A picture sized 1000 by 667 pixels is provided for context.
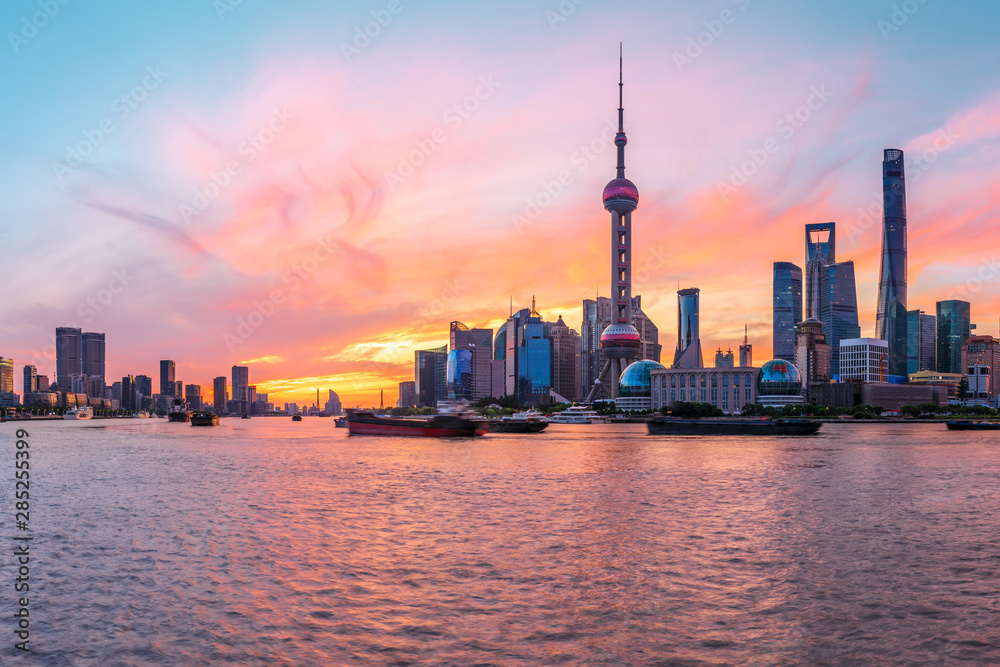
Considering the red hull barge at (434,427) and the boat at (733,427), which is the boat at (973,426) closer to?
the boat at (733,427)

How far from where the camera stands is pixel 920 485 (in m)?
53.5

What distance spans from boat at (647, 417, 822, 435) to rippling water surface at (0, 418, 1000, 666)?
377 ft

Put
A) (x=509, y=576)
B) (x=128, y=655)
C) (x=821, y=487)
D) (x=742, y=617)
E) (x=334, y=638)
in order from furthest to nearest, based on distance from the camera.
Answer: (x=821, y=487) → (x=509, y=576) → (x=742, y=617) → (x=334, y=638) → (x=128, y=655)

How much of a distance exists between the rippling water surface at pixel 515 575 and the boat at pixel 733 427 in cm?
11494

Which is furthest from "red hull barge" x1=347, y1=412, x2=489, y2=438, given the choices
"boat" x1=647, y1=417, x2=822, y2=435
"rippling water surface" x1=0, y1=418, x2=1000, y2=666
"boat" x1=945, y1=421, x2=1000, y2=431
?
"boat" x1=945, y1=421, x2=1000, y2=431

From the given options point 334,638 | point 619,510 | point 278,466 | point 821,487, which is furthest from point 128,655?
point 278,466

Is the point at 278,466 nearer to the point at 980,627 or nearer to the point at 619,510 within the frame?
the point at 619,510

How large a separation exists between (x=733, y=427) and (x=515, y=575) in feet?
514

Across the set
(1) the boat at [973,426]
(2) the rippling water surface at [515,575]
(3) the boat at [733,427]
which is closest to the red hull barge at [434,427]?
(3) the boat at [733,427]

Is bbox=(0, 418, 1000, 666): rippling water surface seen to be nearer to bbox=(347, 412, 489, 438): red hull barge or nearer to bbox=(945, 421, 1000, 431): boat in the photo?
bbox=(347, 412, 489, 438): red hull barge

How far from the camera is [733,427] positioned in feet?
558

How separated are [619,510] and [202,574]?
2341cm

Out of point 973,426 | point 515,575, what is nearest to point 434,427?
point 515,575

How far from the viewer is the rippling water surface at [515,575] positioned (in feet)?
58.3
